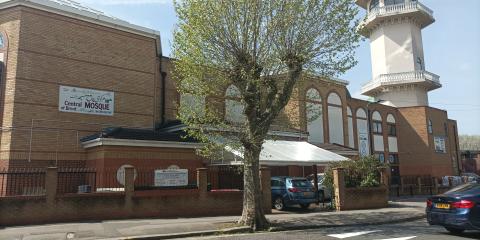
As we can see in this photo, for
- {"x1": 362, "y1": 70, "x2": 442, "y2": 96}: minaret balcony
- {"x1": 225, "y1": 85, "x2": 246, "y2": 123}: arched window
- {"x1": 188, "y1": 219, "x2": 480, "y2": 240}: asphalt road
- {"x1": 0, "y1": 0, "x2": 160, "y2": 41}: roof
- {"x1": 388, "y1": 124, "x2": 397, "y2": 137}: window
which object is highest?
{"x1": 362, "y1": 70, "x2": 442, "y2": 96}: minaret balcony

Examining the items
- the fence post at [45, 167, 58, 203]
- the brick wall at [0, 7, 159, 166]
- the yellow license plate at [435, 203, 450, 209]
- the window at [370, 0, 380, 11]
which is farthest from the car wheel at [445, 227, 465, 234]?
the window at [370, 0, 380, 11]

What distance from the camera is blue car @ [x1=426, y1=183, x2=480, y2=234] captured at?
975 centimetres

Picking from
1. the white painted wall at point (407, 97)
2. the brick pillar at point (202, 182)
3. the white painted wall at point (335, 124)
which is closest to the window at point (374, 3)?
the white painted wall at point (407, 97)

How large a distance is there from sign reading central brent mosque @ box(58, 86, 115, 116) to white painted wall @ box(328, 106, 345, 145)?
18920mm

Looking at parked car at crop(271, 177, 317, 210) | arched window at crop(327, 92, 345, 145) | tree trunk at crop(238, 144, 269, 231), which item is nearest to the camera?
tree trunk at crop(238, 144, 269, 231)

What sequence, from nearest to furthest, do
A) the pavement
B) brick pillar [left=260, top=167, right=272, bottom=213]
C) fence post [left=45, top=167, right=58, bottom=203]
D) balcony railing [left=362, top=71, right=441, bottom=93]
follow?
the pavement → fence post [left=45, top=167, right=58, bottom=203] → brick pillar [left=260, top=167, right=272, bottom=213] → balcony railing [left=362, top=71, right=441, bottom=93]

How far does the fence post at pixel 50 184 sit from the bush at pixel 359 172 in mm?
11580

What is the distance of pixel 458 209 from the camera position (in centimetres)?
999

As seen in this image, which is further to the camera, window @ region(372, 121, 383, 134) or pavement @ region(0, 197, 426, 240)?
window @ region(372, 121, 383, 134)

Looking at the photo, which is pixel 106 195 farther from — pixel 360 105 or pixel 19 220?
pixel 360 105

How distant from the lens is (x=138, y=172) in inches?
656

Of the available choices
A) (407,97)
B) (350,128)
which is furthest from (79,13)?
(407,97)

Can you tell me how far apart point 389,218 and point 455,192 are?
17.1 feet

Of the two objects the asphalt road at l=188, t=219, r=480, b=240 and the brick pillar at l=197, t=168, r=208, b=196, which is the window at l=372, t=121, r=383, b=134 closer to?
the brick pillar at l=197, t=168, r=208, b=196
